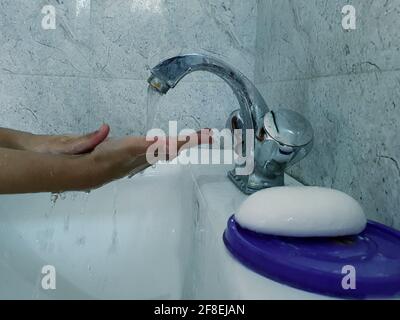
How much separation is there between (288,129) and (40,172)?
267 mm

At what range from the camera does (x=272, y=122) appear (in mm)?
411

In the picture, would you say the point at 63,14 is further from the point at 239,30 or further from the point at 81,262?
the point at 81,262

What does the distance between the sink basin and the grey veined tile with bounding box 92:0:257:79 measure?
29 cm

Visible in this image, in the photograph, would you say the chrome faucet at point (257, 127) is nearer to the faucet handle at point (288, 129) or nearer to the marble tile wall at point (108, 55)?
the faucet handle at point (288, 129)

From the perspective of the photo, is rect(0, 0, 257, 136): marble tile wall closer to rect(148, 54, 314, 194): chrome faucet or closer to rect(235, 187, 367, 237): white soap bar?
rect(148, 54, 314, 194): chrome faucet

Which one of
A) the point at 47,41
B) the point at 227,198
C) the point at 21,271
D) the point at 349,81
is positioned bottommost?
the point at 21,271

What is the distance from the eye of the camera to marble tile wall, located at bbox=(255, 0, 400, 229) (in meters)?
0.34

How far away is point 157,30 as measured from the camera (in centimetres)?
82

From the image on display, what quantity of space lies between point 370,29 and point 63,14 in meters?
0.67

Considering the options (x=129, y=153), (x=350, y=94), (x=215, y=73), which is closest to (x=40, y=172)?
(x=129, y=153)

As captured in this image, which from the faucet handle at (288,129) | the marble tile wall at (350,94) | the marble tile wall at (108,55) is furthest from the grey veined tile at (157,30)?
the faucet handle at (288,129)

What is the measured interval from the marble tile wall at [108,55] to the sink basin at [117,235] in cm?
24

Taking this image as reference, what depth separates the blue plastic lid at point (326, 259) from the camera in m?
0.21
